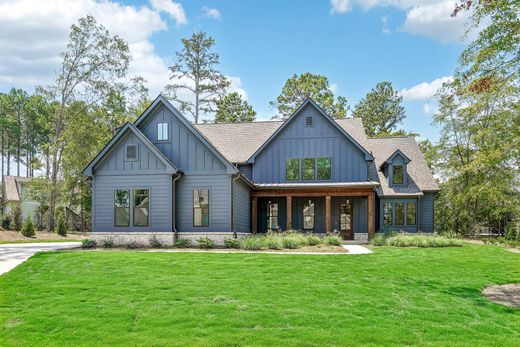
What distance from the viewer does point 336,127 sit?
78.6 feet

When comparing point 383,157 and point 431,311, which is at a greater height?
point 383,157

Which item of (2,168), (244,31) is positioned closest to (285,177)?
(244,31)

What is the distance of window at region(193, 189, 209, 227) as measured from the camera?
20219 mm

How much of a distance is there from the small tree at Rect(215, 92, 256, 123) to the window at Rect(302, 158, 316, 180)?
21955mm

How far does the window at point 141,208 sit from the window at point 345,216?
35.9ft

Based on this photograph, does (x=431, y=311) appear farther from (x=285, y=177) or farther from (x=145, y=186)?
(x=285, y=177)

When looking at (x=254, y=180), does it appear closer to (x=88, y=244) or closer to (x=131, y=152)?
(x=131, y=152)

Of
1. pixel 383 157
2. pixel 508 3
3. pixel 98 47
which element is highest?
pixel 98 47

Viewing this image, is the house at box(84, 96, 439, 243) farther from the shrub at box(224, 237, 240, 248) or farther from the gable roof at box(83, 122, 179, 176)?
the shrub at box(224, 237, 240, 248)

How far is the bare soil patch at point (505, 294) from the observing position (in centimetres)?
980

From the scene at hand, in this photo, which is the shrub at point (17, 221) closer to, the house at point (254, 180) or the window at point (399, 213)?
the house at point (254, 180)

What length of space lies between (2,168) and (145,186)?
5223cm

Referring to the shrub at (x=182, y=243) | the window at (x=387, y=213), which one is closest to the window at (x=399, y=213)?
the window at (x=387, y=213)

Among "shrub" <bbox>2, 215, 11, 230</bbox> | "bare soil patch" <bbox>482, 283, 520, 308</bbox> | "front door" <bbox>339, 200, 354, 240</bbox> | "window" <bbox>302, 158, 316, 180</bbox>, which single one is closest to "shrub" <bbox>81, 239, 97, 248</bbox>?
"window" <bbox>302, 158, 316, 180</bbox>
